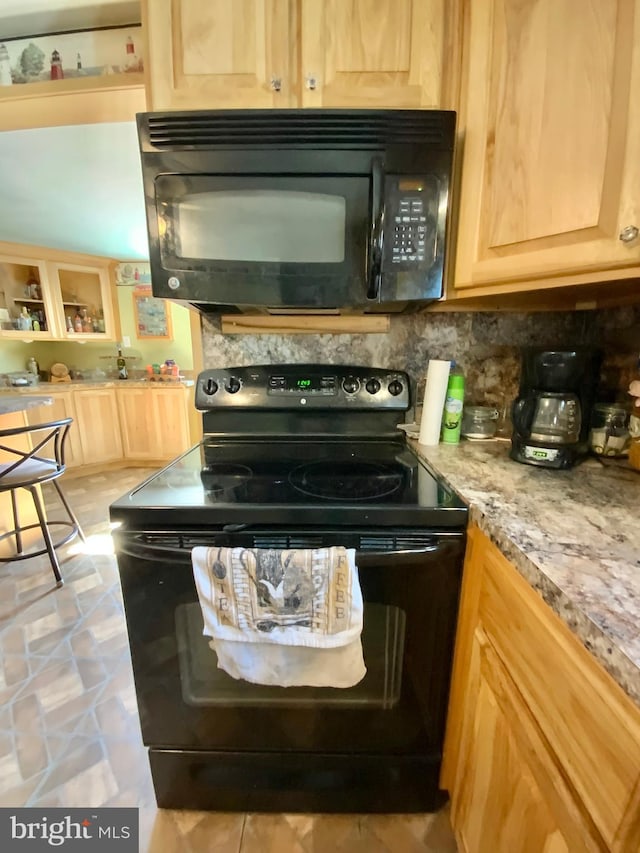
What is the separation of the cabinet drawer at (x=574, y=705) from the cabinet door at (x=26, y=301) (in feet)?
14.1

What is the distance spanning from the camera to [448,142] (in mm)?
895

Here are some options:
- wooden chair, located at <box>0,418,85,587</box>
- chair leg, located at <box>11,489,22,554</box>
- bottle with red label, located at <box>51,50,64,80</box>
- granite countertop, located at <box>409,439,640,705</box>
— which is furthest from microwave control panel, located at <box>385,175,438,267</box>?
chair leg, located at <box>11,489,22,554</box>

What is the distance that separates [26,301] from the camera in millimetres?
3578

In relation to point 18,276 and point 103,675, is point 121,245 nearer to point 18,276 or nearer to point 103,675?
point 18,276

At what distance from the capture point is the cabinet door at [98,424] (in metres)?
3.66

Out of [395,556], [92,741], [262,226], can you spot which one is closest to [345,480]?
[395,556]

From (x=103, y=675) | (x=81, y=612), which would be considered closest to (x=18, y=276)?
(x=81, y=612)

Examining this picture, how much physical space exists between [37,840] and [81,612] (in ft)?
3.07

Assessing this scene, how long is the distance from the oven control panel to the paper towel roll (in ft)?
0.32

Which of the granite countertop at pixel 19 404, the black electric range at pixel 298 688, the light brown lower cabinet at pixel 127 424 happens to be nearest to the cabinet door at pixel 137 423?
the light brown lower cabinet at pixel 127 424

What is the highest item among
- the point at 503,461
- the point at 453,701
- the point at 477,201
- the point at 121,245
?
the point at 121,245

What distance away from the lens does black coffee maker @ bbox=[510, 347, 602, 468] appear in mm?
947

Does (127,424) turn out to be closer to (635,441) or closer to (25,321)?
(25,321)

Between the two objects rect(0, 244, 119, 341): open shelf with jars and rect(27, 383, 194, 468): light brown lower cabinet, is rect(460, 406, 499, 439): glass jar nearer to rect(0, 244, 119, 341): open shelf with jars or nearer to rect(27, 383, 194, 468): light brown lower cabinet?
rect(27, 383, 194, 468): light brown lower cabinet
